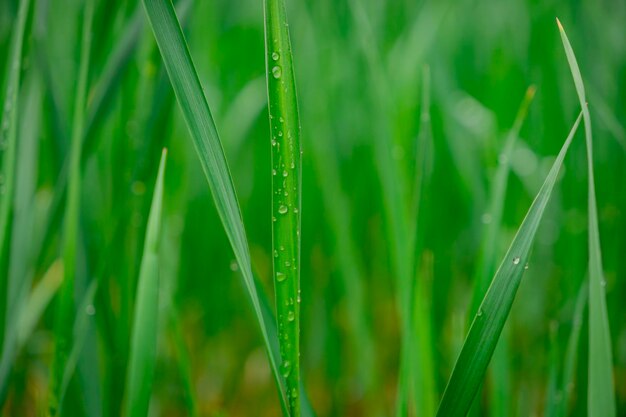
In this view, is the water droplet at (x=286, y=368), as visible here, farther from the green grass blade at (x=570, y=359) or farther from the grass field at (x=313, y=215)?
the green grass blade at (x=570, y=359)

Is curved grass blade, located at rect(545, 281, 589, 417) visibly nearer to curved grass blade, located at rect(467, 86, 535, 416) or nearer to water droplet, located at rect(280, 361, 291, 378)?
curved grass blade, located at rect(467, 86, 535, 416)

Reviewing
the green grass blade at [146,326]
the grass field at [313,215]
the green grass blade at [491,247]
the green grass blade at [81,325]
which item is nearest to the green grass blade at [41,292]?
the grass field at [313,215]

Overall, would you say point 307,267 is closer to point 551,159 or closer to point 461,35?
point 551,159

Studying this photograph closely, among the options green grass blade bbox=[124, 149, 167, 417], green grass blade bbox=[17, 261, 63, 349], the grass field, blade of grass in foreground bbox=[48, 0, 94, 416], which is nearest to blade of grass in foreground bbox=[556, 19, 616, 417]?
the grass field

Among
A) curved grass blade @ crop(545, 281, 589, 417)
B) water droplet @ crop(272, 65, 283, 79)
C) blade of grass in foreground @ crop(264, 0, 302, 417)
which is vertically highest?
water droplet @ crop(272, 65, 283, 79)

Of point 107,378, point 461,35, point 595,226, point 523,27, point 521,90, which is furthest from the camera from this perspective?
point 461,35

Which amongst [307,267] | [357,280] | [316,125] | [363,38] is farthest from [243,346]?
[363,38]
